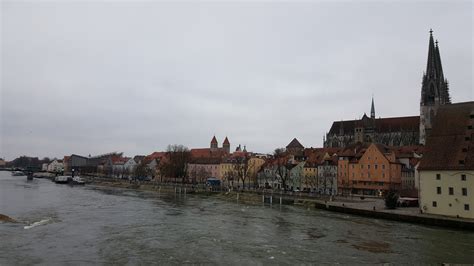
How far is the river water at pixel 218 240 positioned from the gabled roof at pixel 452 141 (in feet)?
30.8

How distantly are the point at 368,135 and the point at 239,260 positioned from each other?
110 meters

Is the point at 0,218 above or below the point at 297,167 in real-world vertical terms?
below

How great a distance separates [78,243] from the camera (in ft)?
99.1

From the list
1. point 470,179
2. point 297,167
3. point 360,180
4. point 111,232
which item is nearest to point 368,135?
point 297,167

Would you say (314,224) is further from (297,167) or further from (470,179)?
(297,167)

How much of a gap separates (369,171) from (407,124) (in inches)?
1923

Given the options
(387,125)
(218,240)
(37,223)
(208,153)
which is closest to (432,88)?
(387,125)

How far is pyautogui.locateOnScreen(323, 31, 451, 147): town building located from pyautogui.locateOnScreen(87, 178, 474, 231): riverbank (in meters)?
50.1

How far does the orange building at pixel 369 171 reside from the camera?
81.9 metres

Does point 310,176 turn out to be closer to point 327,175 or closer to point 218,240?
point 327,175

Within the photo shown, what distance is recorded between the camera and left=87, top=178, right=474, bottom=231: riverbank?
4359cm

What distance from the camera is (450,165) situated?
47344 mm

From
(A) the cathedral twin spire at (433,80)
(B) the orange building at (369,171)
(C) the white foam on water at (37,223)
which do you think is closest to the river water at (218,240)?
(C) the white foam on water at (37,223)

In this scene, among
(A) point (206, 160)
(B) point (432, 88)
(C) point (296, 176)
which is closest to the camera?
(C) point (296, 176)
